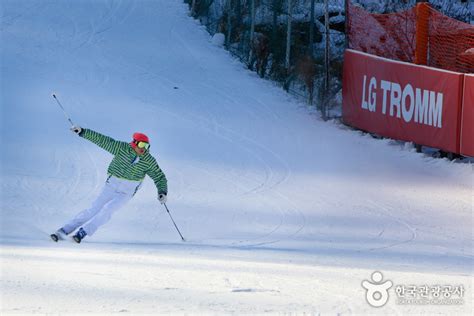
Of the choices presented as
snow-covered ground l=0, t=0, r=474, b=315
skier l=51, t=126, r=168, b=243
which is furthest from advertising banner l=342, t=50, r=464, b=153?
skier l=51, t=126, r=168, b=243

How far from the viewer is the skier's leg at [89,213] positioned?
42.5ft

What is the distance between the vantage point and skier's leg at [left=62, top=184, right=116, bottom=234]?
42.5ft

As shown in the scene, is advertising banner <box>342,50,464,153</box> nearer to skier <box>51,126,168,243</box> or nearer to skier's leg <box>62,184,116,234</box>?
skier <box>51,126,168,243</box>

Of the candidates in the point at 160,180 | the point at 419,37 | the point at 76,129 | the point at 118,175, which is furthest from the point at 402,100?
the point at 76,129

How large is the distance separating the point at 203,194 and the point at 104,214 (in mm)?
4167

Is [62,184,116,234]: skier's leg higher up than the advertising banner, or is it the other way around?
the advertising banner

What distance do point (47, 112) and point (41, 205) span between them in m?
7.31

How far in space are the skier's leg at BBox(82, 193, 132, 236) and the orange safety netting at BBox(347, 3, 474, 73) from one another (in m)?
9.32

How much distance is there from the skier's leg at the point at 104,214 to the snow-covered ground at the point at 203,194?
265 millimetres

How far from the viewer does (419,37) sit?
68.5 ft

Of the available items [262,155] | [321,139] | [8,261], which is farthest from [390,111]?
[8,261]

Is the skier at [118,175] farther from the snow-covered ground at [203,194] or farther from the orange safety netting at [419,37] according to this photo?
the orange safety netting at [419,37]

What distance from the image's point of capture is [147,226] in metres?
14.7

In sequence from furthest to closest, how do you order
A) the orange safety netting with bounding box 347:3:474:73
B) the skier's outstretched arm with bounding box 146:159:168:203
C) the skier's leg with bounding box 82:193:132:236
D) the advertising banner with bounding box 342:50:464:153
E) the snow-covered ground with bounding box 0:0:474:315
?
the orange safety netting with bounding box 347:3:474:73 < the advertising banner with bounding box 342:50:464:153 < the skier's outstretched arm with bounding box 146:159:168:203 < the skier's leg with bounding box 82:193:132:236 < the snow-covered ground with bounding box 0:0:474:315
